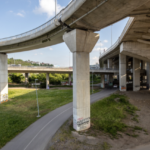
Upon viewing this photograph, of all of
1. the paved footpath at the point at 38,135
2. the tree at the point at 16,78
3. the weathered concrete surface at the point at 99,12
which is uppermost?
the weathered concrete surface at the point at 99,12

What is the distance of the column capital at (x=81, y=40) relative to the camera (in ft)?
33.0

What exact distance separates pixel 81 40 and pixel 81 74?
313 centimetres

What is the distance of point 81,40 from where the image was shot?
33.8ft

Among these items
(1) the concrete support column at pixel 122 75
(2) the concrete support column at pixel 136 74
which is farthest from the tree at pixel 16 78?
(2) the concrete support column at pixel 136 74

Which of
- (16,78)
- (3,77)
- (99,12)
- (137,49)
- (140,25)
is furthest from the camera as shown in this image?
(16,78)

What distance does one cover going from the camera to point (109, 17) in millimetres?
8516

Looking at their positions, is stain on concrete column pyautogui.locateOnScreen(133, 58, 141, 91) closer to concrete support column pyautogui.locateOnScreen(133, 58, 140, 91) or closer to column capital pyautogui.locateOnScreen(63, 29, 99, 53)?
concrete support column pyautogui.locateOnScreen(133, 58, 140, 91)

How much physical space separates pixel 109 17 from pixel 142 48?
16293 mm

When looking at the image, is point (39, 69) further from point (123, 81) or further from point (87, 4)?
point (87, 4)

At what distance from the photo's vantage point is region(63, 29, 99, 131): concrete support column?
34.6 feet

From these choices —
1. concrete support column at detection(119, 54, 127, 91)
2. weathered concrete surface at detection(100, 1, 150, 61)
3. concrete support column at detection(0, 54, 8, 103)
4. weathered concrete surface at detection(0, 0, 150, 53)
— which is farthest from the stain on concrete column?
concrete support column at detection(0, 54, 8, 103)

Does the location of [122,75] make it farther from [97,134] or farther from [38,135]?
→ [38,135]

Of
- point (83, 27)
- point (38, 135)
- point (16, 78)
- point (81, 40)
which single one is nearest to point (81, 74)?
point (81, 40)

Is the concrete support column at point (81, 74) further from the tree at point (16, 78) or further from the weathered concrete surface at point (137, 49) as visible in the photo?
the tree at point (16, 78)
